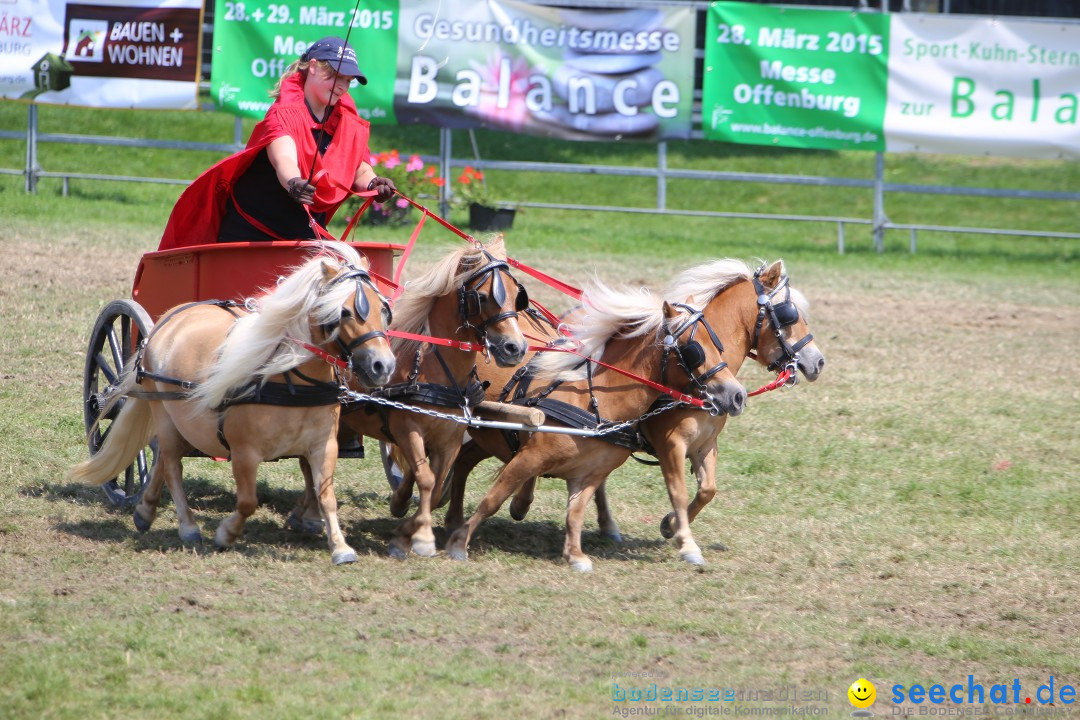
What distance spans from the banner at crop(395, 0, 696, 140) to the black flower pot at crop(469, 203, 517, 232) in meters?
1.11

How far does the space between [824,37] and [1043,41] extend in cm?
273

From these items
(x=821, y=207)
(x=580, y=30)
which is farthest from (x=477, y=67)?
(x=821, y=207)

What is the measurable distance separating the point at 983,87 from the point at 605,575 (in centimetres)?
1168

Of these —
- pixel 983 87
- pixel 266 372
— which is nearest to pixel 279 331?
pixel 266 372

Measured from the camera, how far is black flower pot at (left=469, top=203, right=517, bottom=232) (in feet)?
47.3

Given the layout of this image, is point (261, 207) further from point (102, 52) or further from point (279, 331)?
point (102, 52)

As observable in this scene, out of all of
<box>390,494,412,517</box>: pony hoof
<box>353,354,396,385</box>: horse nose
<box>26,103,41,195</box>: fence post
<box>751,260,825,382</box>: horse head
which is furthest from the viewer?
<box>26,103,41,195</box>: fence post

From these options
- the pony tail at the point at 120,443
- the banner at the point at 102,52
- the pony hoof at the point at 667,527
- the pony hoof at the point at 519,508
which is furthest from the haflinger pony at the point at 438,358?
the banner at the point at 102,52

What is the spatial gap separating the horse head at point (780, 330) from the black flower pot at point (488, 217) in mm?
8488

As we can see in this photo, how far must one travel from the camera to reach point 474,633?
15.7 feet

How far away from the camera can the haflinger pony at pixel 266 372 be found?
5.05 m

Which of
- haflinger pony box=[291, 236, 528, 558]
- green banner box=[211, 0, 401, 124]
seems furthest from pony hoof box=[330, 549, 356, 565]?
green banner box=[211, 0, 401, 124]

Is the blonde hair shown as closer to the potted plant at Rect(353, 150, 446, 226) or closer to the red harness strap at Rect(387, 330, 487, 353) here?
the red harness strap at Rect(387, 330, 487, 353)

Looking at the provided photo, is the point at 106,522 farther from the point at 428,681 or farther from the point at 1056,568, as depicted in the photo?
the point at 1056,568
